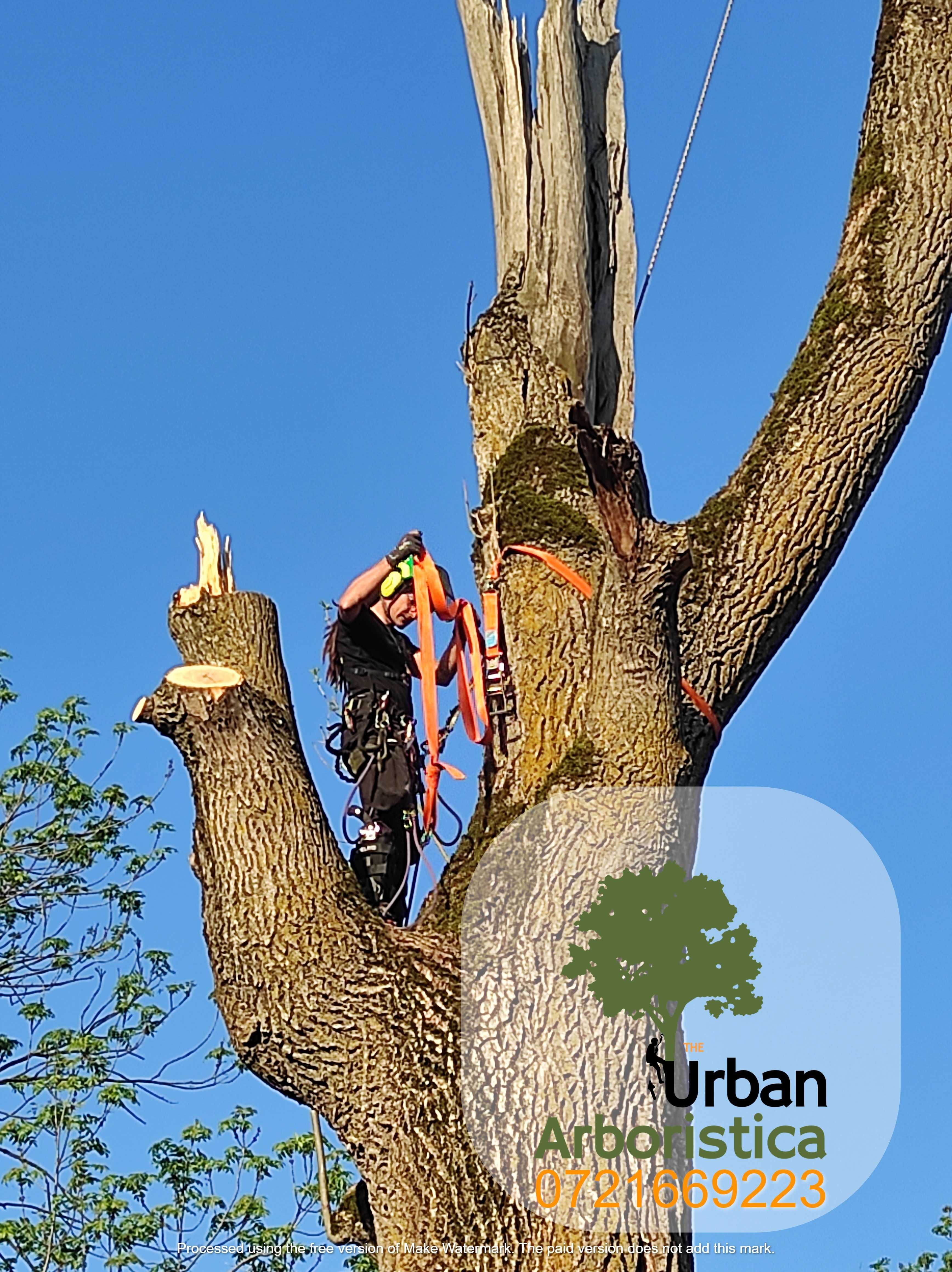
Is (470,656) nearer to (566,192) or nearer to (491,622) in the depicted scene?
(491,622)

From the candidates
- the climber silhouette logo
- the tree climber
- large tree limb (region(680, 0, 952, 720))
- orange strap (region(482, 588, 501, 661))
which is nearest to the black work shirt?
the tree climber

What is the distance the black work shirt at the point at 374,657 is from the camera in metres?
5.64

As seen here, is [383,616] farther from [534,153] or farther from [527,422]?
[534,153]

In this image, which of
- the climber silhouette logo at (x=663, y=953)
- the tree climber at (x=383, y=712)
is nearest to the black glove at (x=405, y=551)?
the tree climber at (x=383, y=712)

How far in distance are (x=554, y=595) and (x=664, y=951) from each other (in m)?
1.20

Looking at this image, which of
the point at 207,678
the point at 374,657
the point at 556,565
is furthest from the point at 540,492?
the point at 207,678

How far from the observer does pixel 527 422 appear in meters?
5.45

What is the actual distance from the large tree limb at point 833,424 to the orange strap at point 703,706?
0.11 ft

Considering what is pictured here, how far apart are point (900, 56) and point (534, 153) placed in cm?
131

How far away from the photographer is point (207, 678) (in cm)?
461

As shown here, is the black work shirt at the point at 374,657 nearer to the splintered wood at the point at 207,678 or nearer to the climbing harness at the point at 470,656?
the climbing harness at the point at 470,656

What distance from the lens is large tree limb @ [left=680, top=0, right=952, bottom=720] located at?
4.86 meters

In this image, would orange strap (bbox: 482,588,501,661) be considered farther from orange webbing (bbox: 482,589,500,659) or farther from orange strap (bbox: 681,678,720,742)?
orange strap (bbox: 681,678,720,742)

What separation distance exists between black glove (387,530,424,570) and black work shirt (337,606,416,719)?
0.62ft
